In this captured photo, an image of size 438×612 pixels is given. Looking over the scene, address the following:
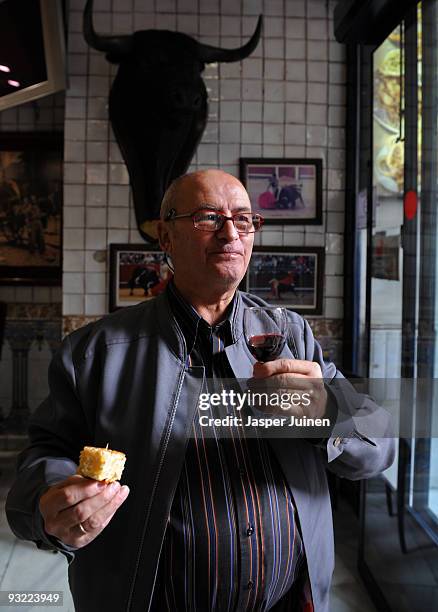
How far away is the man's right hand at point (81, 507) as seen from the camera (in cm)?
111

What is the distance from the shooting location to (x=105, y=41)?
339cm

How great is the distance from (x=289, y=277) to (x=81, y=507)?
2.91 m

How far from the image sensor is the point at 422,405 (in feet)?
7.86

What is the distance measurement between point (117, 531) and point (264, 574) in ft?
1.08


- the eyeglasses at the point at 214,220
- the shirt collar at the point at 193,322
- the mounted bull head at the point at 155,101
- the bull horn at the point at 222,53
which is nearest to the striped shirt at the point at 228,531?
the shirt collar at the point at 193,322

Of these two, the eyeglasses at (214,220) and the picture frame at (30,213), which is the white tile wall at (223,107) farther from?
the eyeglasses at (214,220)

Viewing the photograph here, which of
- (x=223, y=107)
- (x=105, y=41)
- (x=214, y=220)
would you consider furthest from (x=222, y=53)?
(x=214, y=220)

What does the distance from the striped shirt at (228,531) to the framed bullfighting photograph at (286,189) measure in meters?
2.57

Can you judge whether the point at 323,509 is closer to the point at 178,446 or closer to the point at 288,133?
the point at 178,446

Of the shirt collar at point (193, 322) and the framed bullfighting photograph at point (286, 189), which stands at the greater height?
the framed bullfighting photograph at point (286, 189)

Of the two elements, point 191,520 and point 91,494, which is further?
point 191,520

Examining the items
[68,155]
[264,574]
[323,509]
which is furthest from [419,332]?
[68,155]

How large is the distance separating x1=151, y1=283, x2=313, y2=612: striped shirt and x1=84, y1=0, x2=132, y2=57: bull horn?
256cm

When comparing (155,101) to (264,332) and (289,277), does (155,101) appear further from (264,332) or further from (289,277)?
(264,332)
